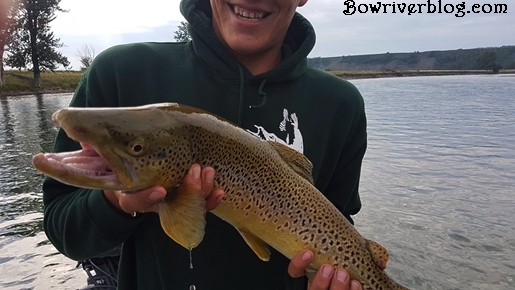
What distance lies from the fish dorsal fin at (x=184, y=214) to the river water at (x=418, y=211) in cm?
488

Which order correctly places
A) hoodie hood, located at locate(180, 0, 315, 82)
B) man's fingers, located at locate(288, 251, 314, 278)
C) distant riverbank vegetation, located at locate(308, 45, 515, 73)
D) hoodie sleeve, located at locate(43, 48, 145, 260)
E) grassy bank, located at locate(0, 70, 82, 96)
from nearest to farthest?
1. hoodie sleeve, located at locate(43, 48, 145, 260)
2. man's fingers, located at locate(288, 251, 314, 278)
3. hoodie hood, located at locate(180, 0, 315, 82)
4. grassy bank, located at locate(0, 70, 82, 96)
5. distant riverbank vegetation, located at locate(308, 45, 515, 73)

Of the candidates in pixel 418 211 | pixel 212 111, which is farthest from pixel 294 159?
pixel 418 211

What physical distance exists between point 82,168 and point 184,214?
462 millimetres

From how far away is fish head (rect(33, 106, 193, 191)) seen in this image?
175cm

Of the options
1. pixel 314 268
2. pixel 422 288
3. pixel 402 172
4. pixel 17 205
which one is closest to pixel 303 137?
pixel 314 268

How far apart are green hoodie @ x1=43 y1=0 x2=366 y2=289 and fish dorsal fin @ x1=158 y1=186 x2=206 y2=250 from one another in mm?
302

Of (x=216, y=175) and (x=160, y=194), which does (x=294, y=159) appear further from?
(x=160, y=194)

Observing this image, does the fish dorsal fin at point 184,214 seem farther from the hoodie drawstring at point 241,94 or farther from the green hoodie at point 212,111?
the hoodie drawstring at point 241,94

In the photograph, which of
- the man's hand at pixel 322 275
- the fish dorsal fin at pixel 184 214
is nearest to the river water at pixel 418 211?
the man's hand at pixel 322 275

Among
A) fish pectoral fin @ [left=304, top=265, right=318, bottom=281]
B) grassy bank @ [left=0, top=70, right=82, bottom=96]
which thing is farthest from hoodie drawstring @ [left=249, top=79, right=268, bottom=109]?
grassy bank @ [left=0, top=70, right=82, bottom=96]

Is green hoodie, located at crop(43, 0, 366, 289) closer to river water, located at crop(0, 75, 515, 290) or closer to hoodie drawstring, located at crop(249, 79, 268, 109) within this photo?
hoodie drawstring, located at crop(249, 79, 268, 109)

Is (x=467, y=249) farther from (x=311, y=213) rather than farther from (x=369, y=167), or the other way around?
(x=311, y=213)

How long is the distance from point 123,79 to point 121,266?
3.58 ft

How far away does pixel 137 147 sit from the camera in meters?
1.93
